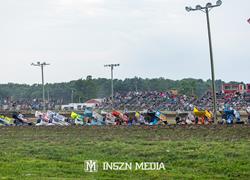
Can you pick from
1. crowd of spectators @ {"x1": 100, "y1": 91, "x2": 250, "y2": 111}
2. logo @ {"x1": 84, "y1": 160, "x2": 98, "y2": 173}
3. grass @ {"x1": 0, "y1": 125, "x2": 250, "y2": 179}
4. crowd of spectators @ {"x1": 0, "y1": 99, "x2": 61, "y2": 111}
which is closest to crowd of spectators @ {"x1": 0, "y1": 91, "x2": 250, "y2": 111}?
crowd of spectators @ {"x1": 100, "y1": 91, "x2": 250, "y2": 111}

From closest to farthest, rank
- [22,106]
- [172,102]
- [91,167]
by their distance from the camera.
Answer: [91,167] < [172,102] < [22,106]

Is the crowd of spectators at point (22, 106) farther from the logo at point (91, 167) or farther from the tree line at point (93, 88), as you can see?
the logo at point (91, 167)

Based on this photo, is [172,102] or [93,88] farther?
[93,88]

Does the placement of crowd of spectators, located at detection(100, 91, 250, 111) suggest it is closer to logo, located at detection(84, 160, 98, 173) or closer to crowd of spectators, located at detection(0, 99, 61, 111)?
→ crowd of spectators, located at detection(0, 99, 61, 111)

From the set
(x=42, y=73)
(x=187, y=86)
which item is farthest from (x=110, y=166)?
(x=187, y=86)

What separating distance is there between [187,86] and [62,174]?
143110 mm

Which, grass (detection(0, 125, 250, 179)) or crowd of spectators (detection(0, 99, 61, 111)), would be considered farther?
crowd of spectators (detection(0, 99, 61, 111))

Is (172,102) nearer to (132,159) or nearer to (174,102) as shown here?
(174,102)

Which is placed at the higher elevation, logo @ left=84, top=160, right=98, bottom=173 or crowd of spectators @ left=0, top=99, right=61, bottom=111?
crowd of spectators @ left=0, top=99, right=61, bottom=111

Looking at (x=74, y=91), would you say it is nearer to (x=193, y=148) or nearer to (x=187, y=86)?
(x=187, y=86)

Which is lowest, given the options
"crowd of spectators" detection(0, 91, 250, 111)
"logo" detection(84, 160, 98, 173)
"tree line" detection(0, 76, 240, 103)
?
"logo" detection(84, 160, 98, 173)

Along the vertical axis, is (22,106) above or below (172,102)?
above

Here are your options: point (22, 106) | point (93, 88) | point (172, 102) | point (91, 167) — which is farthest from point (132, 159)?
point (93, 88)

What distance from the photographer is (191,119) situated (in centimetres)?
3834
